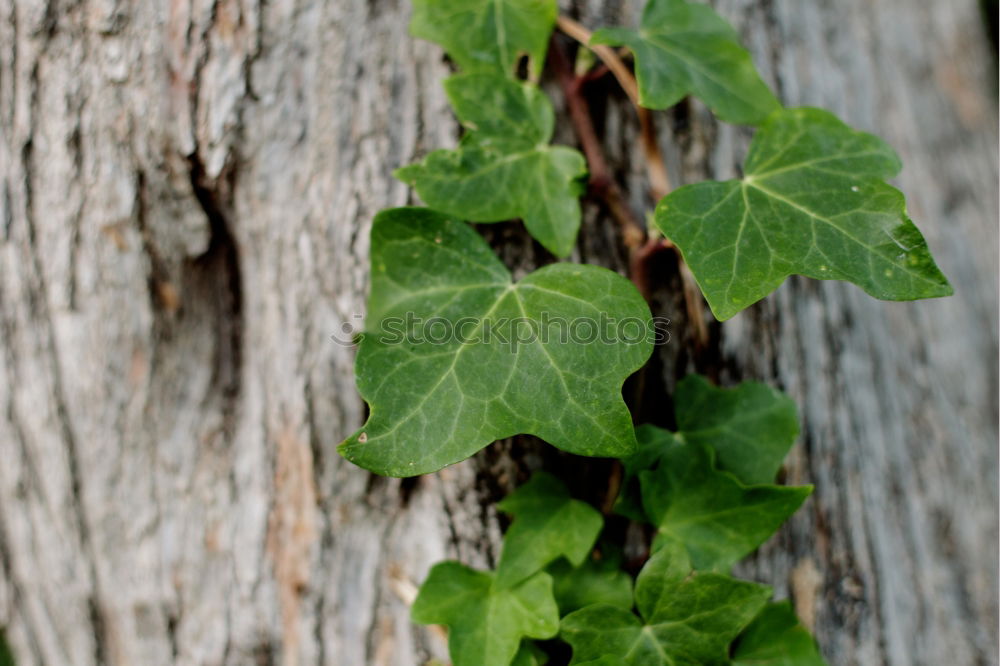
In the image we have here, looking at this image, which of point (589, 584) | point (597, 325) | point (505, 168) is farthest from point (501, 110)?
point (589, 584)

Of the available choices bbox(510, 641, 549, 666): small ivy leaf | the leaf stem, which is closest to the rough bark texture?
the leaf stem

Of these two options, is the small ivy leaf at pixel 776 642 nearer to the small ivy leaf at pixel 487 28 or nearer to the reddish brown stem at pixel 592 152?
the reddish brown stem at pixel 592 152

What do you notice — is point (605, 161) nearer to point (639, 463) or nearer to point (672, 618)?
point (639, 463)

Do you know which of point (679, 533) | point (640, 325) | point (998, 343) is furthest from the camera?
point (998, 343)

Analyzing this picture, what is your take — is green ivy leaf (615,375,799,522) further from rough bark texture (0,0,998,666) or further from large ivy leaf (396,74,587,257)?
large ivy leaf (396,74,587,257)

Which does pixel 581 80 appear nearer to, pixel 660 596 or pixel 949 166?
pixel 660 596

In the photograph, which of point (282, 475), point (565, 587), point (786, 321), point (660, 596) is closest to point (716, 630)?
point (660, 596)
